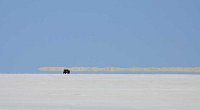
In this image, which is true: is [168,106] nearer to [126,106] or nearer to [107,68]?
[126,106]

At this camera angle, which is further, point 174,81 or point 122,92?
point 174,81

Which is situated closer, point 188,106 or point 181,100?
point 188,106

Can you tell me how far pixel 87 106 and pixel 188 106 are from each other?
26 cm

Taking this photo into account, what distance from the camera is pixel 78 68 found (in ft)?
9.29

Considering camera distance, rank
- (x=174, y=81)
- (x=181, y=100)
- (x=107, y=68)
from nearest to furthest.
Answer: (x=181, y=100)
(x=174, y=81)
(x=107, y=68)

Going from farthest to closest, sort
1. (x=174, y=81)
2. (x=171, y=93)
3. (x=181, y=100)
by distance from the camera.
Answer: (x=174, y=81), (x=171, y=93), (x=181, y=100)

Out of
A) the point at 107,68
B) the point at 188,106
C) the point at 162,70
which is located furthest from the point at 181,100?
the point at 107,68

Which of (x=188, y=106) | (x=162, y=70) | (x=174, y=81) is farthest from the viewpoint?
(x=162, y=70)

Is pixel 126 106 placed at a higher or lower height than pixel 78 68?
lower

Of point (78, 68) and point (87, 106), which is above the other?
point (78, 68)

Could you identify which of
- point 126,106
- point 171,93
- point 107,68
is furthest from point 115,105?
point 107,68

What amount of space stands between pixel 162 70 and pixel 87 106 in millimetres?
1785

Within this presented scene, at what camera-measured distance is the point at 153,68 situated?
2.53 m

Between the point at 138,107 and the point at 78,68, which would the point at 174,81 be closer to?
the point at 138,107
